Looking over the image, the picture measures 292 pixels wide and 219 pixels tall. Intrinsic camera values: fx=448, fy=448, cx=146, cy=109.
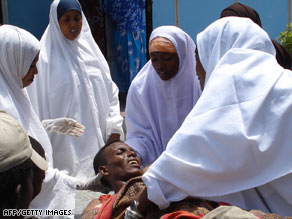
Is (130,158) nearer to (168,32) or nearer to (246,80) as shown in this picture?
(168,32)

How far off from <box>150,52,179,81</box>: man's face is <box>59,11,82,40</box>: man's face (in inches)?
55.1

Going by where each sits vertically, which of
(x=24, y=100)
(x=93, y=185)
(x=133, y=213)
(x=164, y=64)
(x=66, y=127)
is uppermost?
(x=164, y=64)

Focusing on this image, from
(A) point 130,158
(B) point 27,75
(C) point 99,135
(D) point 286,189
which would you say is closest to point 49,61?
(C) point 99,135

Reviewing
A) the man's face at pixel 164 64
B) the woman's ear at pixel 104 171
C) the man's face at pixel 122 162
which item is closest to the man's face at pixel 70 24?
the man's face at pixel 164 64

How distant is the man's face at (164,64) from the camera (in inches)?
123

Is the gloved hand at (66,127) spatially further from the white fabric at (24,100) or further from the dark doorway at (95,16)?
the dark doorway at (95,16)

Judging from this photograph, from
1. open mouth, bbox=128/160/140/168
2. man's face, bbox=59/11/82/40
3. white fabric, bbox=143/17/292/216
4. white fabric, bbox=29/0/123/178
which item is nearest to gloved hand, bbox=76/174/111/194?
open mouth, bbox=128/160/140/168

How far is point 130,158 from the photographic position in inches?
115

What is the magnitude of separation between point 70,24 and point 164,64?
59.1 inches

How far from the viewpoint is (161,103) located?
10.4 ft

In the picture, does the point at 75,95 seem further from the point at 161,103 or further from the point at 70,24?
the point at 161,103

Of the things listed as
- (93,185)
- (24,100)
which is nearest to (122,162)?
(93,185)

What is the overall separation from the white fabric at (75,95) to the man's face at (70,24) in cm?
5

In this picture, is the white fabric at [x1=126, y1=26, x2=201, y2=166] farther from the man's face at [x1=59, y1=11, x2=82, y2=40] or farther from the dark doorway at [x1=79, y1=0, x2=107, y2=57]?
the dark doorway at [x1=79, y1=0, x2=107, y2=57]
